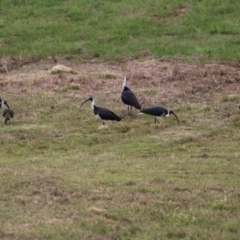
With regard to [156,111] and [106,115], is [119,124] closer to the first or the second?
[106,115]

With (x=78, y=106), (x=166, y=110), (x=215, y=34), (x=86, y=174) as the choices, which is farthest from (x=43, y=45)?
(x=86, y=174)

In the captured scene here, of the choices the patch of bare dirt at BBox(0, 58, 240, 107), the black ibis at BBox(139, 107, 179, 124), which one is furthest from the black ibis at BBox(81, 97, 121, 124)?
the patch of bare dirt at BBox(0, 58, 240, 107)

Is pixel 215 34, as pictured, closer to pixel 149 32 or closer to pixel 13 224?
pixel 149 32

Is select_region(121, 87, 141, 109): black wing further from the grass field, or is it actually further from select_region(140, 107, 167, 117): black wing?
select_region(140, 107, 167, 117): black wing

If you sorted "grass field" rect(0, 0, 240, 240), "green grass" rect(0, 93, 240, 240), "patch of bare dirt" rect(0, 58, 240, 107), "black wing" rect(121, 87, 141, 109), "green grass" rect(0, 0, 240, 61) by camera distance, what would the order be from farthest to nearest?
1. "green grass" rect(0, 0, 240, 61)
2. "patch of bare dirt" rect(0, 58, 240, 107)
3. "black wing" rect(121, 87, 141, 109)
4. "grass field" rect(0, 0, 240, 240)
5. "green grass" rect(0, 93, 240, 240)

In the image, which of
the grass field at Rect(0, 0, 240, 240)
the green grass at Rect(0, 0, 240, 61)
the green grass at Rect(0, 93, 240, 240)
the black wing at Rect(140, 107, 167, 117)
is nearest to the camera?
the green grass at Rect(0, 93, 240, 240)

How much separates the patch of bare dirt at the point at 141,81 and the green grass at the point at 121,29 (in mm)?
1471

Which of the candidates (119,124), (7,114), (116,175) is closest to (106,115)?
(119,124)

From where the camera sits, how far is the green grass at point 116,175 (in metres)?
8.99

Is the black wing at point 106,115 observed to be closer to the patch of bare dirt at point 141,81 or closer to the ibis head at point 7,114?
the ibis head at point 7,114

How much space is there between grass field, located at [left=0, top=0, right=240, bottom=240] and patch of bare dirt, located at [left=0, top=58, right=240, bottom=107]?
4 centimetres

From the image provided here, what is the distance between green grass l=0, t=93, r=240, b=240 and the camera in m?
8.99

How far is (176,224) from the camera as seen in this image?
9.04 meters

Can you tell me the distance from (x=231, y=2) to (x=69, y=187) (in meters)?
16.8
